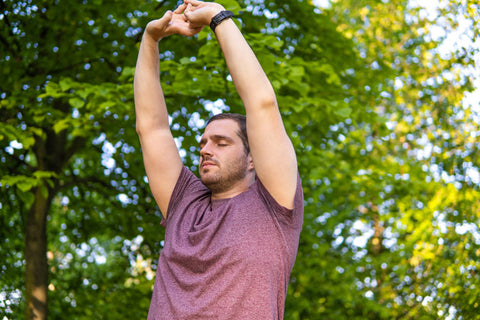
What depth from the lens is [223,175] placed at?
1.97m

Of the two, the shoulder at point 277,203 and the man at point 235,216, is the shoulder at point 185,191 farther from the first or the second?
the shoulder at point 277,203

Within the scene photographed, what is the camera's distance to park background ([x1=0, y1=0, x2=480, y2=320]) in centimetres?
435

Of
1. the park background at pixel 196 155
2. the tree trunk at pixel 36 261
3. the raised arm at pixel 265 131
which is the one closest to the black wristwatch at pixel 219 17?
the raised arm at pixel 265 131

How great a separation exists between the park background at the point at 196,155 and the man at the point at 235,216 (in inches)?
74.1

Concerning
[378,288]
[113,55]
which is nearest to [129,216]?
[113,55]

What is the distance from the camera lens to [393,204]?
7.27 meters

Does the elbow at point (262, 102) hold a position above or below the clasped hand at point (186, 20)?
below

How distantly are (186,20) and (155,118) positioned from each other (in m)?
0.39

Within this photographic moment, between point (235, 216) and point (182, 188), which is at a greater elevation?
point (235, 216)

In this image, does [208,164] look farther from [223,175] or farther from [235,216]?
[235,216]

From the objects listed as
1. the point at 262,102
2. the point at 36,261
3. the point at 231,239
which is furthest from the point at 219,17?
the point at 36,261

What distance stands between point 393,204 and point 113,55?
409 cm

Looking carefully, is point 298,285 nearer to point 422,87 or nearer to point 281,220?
point 422,87

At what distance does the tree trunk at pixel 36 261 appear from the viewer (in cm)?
524
